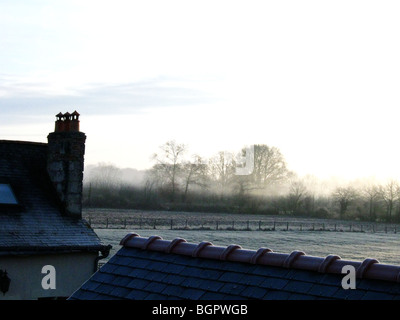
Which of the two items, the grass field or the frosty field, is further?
the grass field

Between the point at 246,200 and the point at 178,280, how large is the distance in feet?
279

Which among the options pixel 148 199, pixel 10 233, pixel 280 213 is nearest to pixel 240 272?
pixel 10 233

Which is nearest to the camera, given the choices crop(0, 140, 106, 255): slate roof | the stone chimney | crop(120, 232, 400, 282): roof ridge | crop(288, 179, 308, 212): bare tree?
crop(120, 232, 400, 282): roof ridge

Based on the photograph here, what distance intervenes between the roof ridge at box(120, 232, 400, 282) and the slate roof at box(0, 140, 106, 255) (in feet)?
24.3

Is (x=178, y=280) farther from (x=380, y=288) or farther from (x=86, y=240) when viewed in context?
(x=86, y=240)

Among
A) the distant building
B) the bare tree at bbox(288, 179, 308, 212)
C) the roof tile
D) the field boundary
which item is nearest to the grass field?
the field boundary

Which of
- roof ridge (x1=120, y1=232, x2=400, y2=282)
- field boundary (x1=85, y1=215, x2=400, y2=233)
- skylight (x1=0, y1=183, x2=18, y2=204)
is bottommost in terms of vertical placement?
field boundary (x1=85, y1=215, x2=400, y2=233)

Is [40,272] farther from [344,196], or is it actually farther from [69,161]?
[344,196]

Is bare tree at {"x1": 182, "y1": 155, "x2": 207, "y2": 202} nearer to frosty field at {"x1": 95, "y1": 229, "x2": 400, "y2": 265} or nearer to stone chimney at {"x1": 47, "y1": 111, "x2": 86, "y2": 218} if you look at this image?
frosty field at {"x1": 95, "y1": 229, "x2": 400, "y2": 265}

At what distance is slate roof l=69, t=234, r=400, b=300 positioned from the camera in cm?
757

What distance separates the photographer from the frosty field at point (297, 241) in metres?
45.2

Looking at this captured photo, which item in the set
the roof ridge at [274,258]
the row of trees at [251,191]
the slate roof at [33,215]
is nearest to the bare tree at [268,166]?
the row of trees at [251,191]

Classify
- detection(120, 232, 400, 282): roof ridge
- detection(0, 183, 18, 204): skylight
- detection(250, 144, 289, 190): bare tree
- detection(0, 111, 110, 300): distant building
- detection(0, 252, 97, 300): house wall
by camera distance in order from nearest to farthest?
detection(120, 232, 400, 282): roof ridge < detection(0, 252, 97, 300): house wall < detection(0, 111, 110, 300): distant building < detection(0, 183, 18, 204): skylight < detection(250, 144, 289, 190): bare tree
